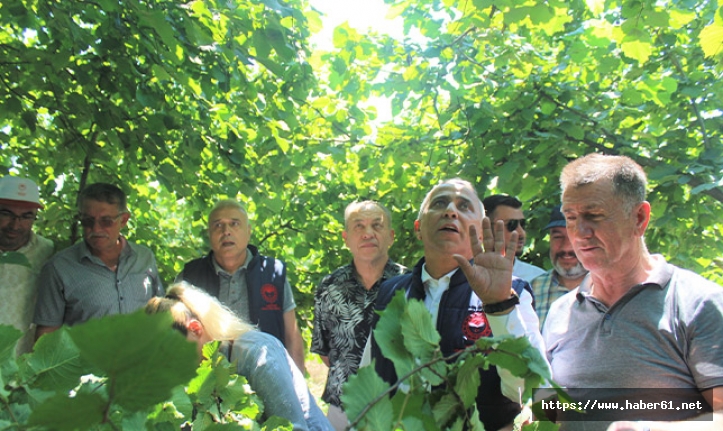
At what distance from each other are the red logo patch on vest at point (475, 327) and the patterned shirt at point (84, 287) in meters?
2.05

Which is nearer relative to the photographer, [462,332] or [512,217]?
[462,332]

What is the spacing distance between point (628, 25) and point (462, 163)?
180cm

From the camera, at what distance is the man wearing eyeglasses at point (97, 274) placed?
3188 millimetres

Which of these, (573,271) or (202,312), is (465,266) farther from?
(573,271)

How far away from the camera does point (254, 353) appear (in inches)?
78.0

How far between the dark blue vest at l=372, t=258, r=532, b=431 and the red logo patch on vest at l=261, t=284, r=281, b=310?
1122mm

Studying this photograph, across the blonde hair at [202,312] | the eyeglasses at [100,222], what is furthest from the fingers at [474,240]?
the eyeglasses at [100,222]

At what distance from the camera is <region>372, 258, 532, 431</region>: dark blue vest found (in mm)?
1868

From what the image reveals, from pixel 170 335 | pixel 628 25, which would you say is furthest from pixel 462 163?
pixel 170 335

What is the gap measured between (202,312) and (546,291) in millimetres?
1995

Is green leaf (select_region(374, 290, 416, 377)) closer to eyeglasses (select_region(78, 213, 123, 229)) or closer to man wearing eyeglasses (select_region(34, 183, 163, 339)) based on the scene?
man wearing eyeglasses (select_region(34, 183, 163, 339))

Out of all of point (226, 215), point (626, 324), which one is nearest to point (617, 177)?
point (626, 324)

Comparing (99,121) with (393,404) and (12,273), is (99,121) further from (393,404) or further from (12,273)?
(393,404)

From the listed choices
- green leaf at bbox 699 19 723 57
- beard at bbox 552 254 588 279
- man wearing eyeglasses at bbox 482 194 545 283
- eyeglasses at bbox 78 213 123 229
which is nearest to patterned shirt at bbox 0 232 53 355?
eyeglasses at bbox 78 213 123 229
